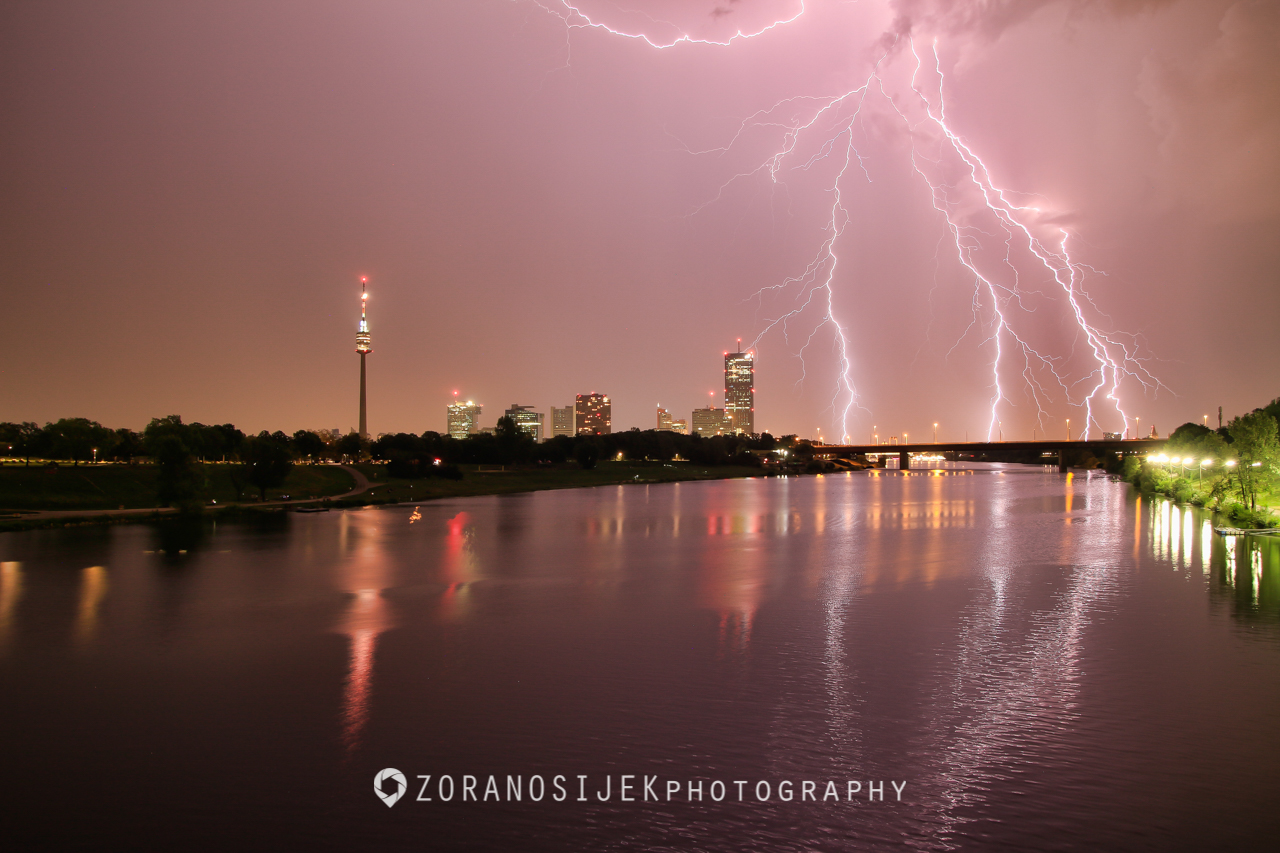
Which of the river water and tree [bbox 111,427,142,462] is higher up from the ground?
tree [bbox 111,427,142,462]

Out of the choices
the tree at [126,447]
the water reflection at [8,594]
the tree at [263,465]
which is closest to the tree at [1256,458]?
the water reflection at [8,594]

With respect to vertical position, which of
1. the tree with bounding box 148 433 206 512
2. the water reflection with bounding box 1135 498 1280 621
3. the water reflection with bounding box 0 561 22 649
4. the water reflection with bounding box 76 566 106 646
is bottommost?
the water reflection with bounding box 0 561 22 649

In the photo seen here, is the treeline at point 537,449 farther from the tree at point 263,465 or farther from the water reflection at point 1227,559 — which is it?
the water reflection at point 1227,559

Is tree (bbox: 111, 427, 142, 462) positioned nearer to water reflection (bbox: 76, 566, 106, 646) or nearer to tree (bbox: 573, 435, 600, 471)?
tree (bbox: 573, 435, 600, 471)

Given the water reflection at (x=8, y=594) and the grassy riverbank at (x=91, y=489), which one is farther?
the grassy riverbank at (x=91, y=489)

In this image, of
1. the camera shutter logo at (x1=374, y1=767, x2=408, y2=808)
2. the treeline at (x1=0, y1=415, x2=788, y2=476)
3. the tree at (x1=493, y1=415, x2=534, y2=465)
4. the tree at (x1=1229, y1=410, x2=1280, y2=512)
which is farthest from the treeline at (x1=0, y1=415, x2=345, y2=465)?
the tree at (x1=1229, y1=410, x2=1280, y2=512)

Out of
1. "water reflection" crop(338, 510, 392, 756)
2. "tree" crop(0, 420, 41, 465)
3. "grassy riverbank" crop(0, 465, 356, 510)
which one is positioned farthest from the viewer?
"tree" crop(0, 420, 41, 465)
